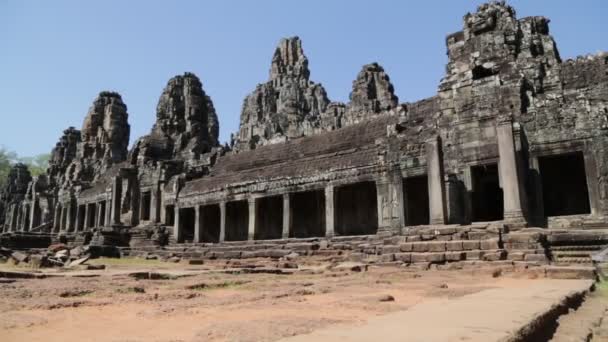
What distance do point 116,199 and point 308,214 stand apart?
16379mm

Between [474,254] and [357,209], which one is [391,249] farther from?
[357,209]

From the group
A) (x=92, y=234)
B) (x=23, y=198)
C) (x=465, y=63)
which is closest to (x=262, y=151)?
(x=92, y=234)

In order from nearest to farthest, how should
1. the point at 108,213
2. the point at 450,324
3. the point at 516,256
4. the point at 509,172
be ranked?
the point at 450,324 < the point at 516,256 < the point at 509,172 < the point at 108,213

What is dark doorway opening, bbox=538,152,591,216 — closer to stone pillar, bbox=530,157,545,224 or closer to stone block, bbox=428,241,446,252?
stone pillar, bbox=530,157,545,224

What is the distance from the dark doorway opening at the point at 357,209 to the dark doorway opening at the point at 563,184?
7840 mm

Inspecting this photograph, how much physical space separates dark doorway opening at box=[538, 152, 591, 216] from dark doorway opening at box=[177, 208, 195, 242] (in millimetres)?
20715

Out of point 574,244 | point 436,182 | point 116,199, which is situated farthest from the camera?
point 116,199

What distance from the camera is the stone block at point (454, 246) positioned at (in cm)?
1198

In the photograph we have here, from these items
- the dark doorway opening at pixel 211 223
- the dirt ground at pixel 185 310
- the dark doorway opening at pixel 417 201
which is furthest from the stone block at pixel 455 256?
the dark doorway opening at pixel 211 223

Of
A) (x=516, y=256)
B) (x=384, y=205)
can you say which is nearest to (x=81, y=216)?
(x=384, y=205)

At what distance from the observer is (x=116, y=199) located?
1336 inches

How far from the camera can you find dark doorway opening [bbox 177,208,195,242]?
29.0 m

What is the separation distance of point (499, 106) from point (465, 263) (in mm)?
7436

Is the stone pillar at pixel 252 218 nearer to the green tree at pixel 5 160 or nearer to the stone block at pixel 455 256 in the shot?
the stone block at pixel 455 256
